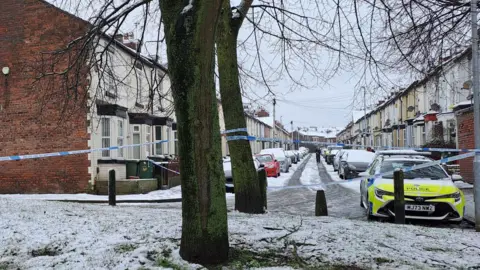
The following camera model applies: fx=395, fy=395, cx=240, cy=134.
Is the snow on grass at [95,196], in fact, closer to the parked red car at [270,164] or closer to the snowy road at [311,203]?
the snowy road at [311,203]

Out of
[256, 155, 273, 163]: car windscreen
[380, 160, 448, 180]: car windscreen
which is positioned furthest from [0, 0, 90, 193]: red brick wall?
[256, 155, 273, 163]: car windscreen

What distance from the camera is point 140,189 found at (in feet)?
48.9

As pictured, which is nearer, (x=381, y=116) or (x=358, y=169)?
(x=358, y=169)

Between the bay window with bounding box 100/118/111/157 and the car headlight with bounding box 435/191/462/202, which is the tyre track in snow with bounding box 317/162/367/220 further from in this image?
the bay window with bounding box 100/118/111/157

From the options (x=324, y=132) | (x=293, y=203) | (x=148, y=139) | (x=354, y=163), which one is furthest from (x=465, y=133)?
(x=324, y=132)

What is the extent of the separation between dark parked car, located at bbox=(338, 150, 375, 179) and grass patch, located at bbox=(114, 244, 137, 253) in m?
16.8

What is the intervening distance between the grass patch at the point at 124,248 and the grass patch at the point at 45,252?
1.96ft

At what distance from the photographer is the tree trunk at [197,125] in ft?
11.4

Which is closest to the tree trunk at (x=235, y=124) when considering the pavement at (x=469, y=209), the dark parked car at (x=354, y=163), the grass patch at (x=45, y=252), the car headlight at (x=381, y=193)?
the car headlight at (x=381, y=193)

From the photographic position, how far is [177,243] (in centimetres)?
413

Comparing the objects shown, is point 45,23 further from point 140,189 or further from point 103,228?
point 103,228

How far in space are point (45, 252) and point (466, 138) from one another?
16851 millimetres

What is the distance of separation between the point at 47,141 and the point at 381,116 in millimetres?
43141

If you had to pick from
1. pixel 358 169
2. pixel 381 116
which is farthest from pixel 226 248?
pixel 381 116
